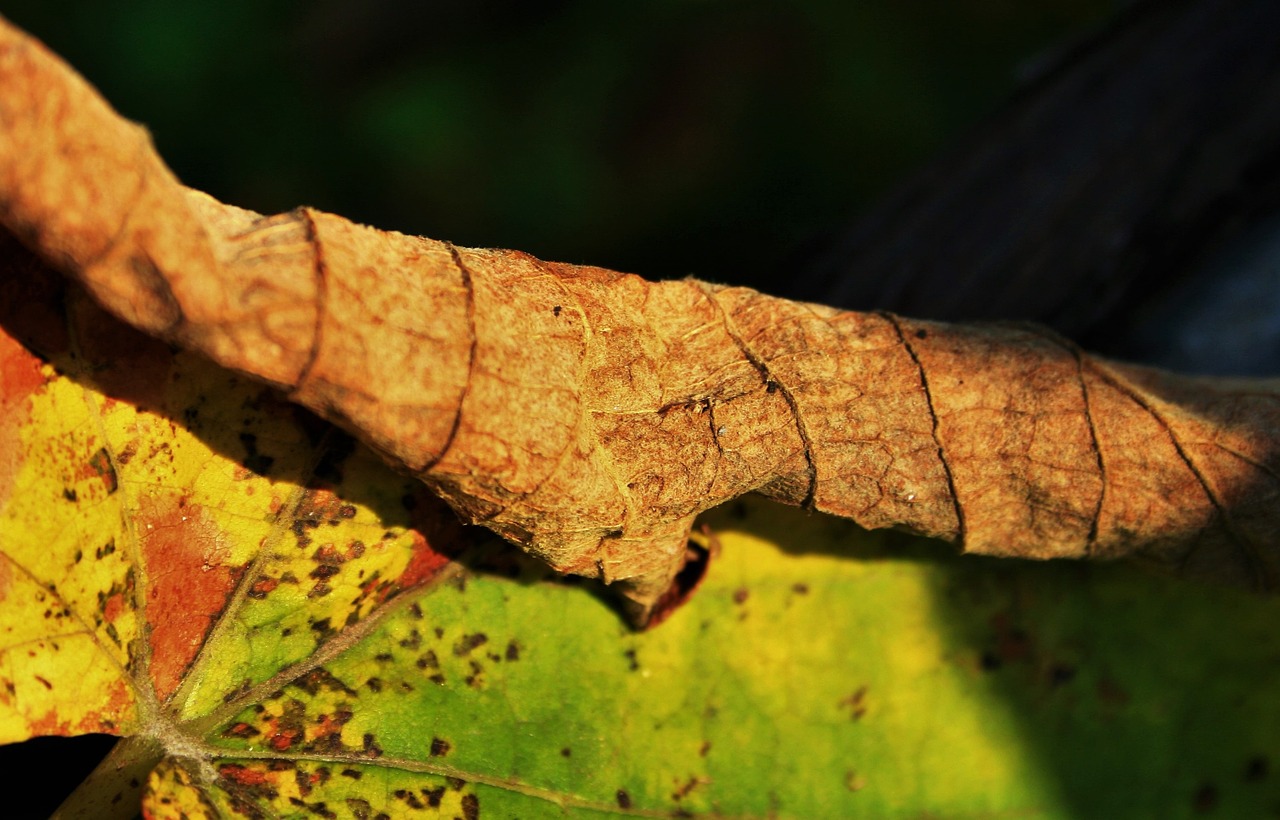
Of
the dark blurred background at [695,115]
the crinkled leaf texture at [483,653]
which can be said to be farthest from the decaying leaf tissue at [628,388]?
the dark blurred background at [695,115]

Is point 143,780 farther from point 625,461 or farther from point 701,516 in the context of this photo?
point 701,516

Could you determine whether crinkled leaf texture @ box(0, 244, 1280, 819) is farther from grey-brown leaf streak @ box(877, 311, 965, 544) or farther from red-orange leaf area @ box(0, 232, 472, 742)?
grey-brown leaf streak @ box(877, 311, 965, 544)

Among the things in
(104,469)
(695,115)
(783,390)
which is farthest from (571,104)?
(104,469)

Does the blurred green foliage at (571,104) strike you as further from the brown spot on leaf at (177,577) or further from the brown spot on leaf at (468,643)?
the brown spot on leaf at (177,577)

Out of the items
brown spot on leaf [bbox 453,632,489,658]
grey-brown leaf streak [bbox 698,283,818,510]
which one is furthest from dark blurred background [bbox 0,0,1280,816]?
brown spot on leaf [bbox 453,632,489,658]

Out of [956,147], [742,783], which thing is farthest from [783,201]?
[742,783]

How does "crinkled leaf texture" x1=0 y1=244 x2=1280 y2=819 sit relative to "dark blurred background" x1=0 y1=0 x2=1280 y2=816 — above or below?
below
